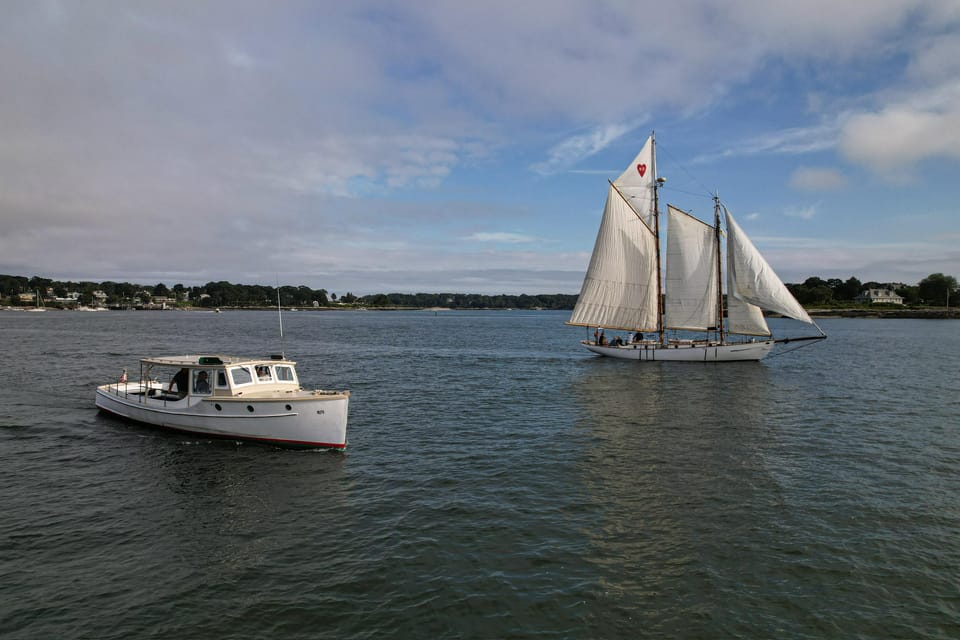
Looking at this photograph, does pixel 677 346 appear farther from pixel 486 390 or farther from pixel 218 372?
pixel 218 372

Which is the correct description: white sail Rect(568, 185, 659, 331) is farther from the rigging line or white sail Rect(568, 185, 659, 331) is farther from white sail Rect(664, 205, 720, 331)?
the rigging line

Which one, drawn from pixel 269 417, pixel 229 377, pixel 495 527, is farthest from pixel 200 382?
pixel 495 527

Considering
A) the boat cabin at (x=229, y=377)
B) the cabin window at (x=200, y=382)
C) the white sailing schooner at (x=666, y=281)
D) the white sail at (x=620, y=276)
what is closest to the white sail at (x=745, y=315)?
the white sailing schooner at (x=666, y=281)

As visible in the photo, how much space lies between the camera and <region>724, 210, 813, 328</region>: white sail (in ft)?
191

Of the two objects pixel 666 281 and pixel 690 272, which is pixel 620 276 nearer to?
pixel 666 281

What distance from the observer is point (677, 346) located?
208ft

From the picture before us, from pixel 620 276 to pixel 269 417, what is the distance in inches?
1995

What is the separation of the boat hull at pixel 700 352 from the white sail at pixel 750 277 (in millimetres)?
4813

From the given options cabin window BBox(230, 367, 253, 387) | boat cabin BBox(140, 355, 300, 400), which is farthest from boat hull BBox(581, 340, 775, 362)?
cabin window BBox(230, 367, 253, 387)

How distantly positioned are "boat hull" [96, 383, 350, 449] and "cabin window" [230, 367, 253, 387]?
118 cm

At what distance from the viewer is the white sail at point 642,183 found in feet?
220

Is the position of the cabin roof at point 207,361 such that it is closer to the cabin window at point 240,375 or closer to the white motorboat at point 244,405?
the white motorboat at point 244,405

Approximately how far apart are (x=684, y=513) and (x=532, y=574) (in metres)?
6.38

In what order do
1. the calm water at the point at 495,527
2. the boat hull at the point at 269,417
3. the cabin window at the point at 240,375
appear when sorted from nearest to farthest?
the calm water at the point at 495,527
the boat hull at the point at 269,417
the cabin window at the point at 240,375
